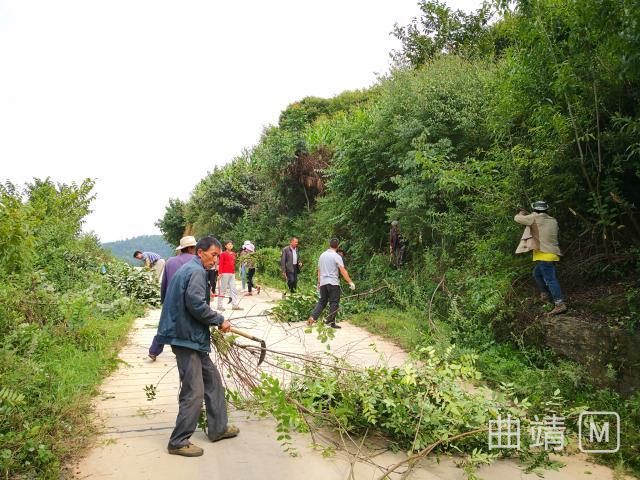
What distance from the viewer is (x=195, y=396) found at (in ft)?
16.1

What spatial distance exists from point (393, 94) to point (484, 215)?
5.47 meters

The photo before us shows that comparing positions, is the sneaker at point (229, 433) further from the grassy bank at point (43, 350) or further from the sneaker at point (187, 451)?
the grassy bank at point (43, 350)

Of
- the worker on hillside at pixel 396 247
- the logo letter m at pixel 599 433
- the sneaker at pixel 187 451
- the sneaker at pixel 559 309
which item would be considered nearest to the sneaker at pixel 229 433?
the sneaker at pixel 187 451

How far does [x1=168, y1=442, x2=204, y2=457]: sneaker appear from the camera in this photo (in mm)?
4727

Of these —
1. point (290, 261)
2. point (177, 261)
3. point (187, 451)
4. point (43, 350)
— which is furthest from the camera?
point (290, 261)

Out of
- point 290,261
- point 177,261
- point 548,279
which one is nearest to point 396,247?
point 290,261

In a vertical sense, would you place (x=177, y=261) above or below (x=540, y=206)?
below

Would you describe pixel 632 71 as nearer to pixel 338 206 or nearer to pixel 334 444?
pixel 334 444

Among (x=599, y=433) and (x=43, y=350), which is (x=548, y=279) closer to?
(x=599, y=433)

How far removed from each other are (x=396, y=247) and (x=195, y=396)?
10.4 meters

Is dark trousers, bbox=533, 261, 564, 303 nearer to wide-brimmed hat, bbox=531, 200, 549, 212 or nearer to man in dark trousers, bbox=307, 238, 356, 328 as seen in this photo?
wide-brimmed hat, bbox=531, 200, 549, 212

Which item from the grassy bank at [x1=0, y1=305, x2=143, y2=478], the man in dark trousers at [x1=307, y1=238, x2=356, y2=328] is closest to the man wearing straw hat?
the grassy bank at [x1=0, y1=305, x2=143, y2=478]

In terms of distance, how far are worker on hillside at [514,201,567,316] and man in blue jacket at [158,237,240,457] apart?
5.05 meters

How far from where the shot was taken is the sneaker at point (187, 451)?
4727mm
